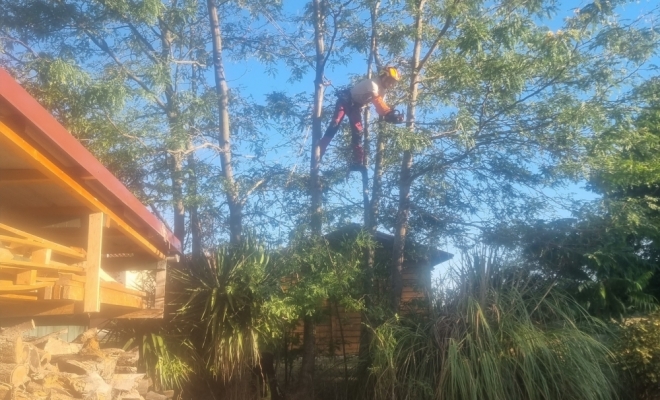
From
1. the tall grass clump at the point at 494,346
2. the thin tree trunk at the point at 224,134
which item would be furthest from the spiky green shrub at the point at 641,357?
the thin tree trunk at the point at 224,134

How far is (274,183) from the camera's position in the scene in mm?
11781

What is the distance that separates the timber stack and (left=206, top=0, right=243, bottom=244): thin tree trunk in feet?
11.2

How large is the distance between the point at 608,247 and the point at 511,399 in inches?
139

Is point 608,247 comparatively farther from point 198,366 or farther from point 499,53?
point 198,366

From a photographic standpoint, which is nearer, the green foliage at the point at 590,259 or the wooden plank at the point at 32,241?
the wooden plank at the point at 32,241

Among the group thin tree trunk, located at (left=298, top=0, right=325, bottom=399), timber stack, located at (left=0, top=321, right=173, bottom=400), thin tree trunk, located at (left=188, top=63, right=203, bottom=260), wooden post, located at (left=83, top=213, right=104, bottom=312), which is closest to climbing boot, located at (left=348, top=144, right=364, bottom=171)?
thin tree trunk, located at (left=298, top=0, right=325, bottom=399)

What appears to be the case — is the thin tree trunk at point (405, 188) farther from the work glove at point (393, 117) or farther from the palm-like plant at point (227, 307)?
the palm-like plant at point (227, 307)

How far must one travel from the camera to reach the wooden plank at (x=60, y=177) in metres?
5.29

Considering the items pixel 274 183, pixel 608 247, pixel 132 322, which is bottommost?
pixel 132 322

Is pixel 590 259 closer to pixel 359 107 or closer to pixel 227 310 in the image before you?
pixel 359 107

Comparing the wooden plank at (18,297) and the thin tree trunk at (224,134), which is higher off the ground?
the thin tree trunk at (224,134)

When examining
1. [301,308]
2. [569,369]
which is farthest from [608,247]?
[301,308]

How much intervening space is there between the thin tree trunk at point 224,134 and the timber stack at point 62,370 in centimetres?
342

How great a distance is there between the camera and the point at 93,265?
6711mm
